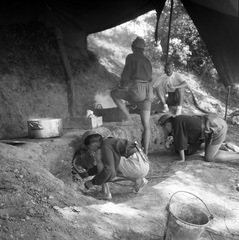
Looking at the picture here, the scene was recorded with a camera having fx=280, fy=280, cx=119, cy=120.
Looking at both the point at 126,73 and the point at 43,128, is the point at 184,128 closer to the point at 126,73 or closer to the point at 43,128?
the point at 126,73

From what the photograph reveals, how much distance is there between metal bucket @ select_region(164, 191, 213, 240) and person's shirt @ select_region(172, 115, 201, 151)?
8.27 feet

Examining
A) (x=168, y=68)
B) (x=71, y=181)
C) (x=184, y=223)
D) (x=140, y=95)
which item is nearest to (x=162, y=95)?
(x=168, y=68)

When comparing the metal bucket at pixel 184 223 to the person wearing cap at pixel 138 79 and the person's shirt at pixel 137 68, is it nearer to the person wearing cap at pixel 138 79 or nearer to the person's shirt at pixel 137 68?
the person wearing cap at pixel 138 79

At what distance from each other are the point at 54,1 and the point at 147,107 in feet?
14.6

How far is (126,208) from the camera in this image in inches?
128

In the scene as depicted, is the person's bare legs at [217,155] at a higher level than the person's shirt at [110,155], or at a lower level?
lower

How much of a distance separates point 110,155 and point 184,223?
1353 millimetres

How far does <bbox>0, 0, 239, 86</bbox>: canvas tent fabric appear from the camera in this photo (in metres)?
6.75

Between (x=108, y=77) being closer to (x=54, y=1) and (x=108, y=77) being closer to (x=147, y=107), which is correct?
(x=54, y=1)

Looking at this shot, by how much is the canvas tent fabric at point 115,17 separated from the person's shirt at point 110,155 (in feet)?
14.3

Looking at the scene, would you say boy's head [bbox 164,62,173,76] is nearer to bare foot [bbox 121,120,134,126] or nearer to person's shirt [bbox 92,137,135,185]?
bare foot [bbox 121,120,134,126]

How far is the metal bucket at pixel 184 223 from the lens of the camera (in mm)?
2452

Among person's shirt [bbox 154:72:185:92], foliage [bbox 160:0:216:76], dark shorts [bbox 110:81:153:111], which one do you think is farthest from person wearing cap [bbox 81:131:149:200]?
foliage [bbox 160:0:216:76]

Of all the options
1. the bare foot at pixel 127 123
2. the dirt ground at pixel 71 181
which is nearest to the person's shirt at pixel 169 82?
the dirt ground at pixel 71 181
